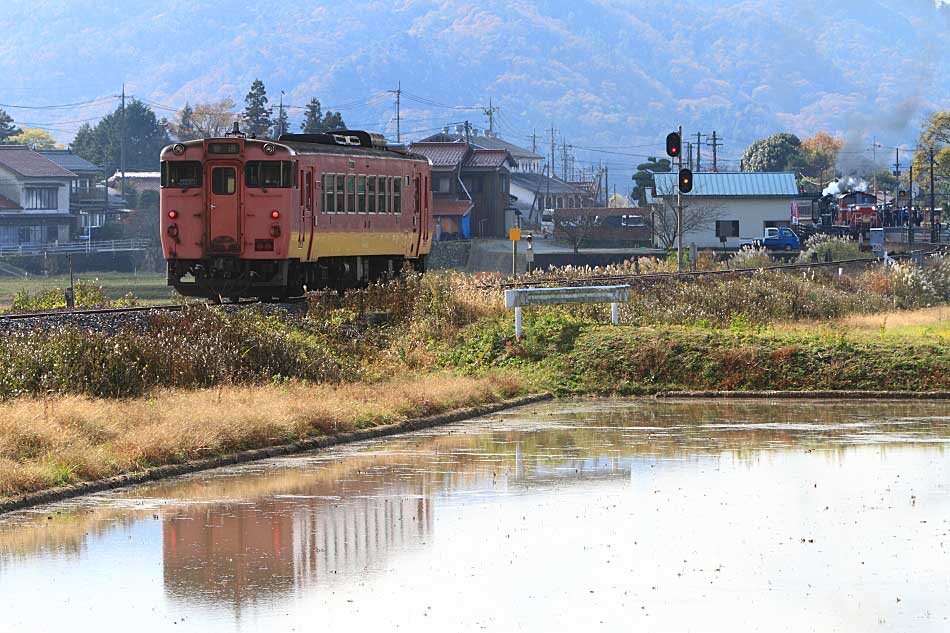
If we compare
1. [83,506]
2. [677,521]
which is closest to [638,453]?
[677,521]

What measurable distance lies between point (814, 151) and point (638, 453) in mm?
164242

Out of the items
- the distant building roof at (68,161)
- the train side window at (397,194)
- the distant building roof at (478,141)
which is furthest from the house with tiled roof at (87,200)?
the train side window at (397,194)

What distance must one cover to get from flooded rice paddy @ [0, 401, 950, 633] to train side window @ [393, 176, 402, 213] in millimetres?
16571

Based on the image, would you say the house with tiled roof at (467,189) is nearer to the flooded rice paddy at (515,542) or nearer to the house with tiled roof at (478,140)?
the house with tiled roof at (478,140)

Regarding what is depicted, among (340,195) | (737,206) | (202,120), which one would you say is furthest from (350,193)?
(202,120)

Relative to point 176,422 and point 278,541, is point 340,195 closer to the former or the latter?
point 176,422

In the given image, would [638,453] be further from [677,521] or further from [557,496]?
[677,521]

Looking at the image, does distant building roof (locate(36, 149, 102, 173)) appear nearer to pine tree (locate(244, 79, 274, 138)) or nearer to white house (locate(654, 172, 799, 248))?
pine tree (locate(244, 79, 274, 138))

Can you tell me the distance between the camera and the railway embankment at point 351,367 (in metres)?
15.4

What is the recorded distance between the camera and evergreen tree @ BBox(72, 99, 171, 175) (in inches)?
5389

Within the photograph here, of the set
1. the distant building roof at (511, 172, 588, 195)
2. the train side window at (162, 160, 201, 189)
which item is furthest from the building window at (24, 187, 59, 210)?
the train side window at (162, 160, 201, 189)

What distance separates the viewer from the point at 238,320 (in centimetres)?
2153

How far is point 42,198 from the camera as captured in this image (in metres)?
105

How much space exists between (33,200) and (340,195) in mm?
79575
